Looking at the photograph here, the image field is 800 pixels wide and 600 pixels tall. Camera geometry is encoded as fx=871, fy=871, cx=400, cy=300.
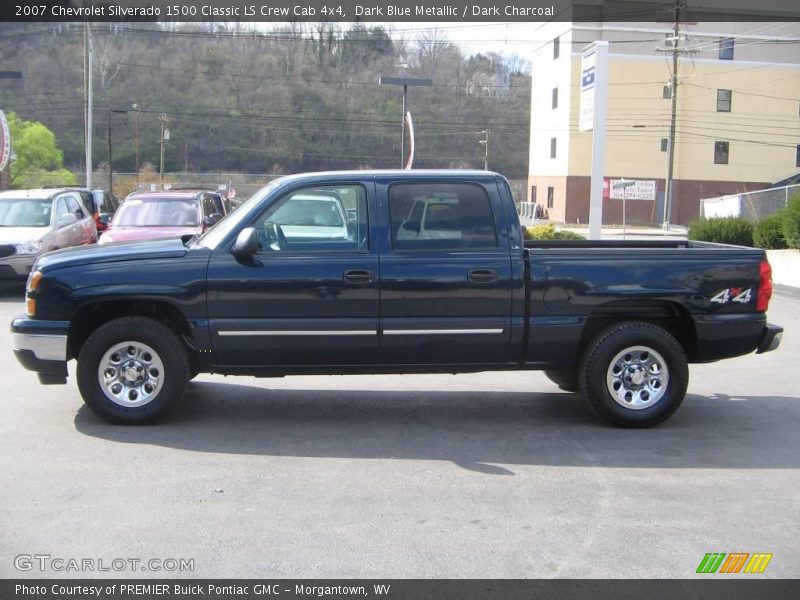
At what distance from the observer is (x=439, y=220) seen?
6926 mm

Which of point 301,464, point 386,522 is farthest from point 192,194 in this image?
point 386,522

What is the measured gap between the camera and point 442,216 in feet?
22.7

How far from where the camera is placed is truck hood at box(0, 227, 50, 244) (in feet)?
48.9

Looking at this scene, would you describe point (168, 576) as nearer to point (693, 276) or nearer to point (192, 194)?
point (693, 276)

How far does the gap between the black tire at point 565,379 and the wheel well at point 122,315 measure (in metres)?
3.33

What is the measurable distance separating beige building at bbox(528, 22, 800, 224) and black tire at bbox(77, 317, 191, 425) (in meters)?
52.1

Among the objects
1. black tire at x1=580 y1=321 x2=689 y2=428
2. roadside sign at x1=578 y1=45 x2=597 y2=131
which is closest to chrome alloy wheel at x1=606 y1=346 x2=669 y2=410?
black tire at x1=580 y1=321 x2=689 y2=428

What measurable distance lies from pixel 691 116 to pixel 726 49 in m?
4.72

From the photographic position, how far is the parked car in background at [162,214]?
14789 millimetres

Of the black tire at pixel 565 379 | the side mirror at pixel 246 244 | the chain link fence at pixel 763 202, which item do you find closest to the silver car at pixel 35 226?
the side mirror at pixel 246 244

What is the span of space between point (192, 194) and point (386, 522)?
1185cm

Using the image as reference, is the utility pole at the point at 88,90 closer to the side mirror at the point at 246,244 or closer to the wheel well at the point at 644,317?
the side mirror at the point at 246,244

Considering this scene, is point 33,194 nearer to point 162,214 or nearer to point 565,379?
point 162,214

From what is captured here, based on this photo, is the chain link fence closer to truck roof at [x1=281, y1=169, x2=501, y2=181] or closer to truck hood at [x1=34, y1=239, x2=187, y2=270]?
truck roof at [x1=281, y1=169, x2=501, y2=181]
